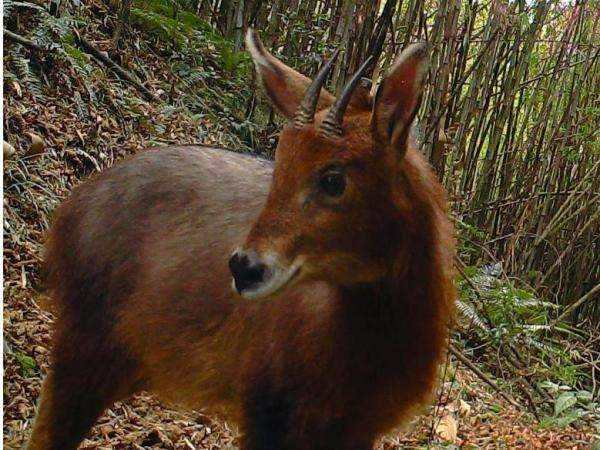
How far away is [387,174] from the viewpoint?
Answer: 2459mm

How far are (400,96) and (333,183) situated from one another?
0.30 metres

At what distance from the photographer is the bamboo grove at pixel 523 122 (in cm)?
685

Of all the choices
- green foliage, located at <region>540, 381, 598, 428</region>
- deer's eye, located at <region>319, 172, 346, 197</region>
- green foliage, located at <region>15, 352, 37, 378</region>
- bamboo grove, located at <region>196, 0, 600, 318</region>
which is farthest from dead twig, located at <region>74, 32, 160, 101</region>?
deer's eye, located at <region>319, 172, 346, 197</region>

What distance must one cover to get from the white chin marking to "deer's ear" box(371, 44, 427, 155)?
1.50 ft

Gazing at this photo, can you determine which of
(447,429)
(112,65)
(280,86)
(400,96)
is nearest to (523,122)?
(112,65)

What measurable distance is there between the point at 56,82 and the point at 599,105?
478cm

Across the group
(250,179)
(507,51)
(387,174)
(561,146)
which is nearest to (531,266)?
(561,146)

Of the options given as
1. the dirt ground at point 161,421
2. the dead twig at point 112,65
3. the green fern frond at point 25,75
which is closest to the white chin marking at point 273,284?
the dirt ground at point 161,421

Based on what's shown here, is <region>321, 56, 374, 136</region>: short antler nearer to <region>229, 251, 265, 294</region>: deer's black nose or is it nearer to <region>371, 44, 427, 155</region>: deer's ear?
<region>371, 44, 427, 155</region>: deer's ear

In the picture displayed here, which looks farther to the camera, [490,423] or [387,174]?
[490,423]

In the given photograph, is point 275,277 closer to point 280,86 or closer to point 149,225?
point 280,86

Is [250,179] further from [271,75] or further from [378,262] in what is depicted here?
[378,262]

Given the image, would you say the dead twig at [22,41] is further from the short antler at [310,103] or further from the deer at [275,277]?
the short antler at [310,103]

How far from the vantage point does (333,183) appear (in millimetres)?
2404
